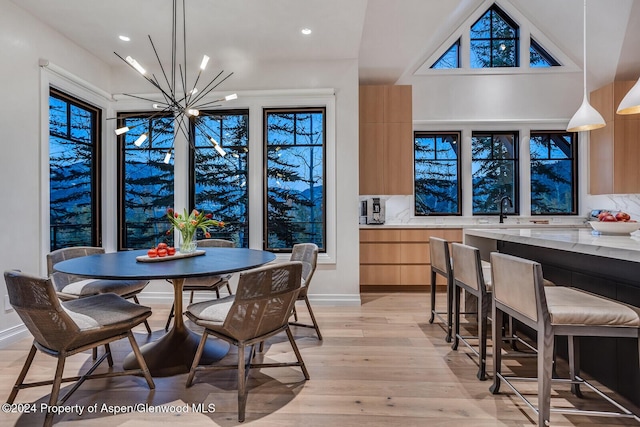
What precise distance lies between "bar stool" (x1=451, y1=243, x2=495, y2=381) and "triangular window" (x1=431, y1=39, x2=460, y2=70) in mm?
3510

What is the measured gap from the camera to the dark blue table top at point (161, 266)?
1.87 meters

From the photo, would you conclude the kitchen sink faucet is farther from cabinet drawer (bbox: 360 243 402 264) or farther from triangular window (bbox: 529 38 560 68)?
triangular window (bbox: 529 38 560 68)

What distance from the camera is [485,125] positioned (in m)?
5.01

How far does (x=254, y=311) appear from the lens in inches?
69.8

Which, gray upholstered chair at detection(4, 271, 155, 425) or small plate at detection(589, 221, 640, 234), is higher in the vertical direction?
small plate at detection(589, 221, 640, 234)

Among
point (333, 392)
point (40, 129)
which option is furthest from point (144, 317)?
point (40, 129)

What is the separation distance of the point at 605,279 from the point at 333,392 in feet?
5.79

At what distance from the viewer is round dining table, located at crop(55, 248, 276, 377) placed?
191 centimetres

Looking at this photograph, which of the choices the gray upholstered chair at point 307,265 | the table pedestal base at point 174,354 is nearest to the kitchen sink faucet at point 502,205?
the gray upholstered chair at point 307,265

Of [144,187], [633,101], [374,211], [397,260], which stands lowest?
[397,260]

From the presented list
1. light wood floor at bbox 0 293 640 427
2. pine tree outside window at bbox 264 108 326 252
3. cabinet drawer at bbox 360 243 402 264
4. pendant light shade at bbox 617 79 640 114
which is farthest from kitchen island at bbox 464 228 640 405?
pine tree outside window at bbox 264 108 326 252

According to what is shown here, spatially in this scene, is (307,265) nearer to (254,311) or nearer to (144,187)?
(254,311)

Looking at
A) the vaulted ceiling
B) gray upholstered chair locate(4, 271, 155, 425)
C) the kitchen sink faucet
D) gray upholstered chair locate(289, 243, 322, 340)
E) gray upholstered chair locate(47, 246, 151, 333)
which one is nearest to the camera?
gray upholstered chair locate(4, 271, 155, 425)

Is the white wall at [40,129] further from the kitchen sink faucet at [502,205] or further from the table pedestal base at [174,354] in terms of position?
the kitchen sink faucet at [502,205]
